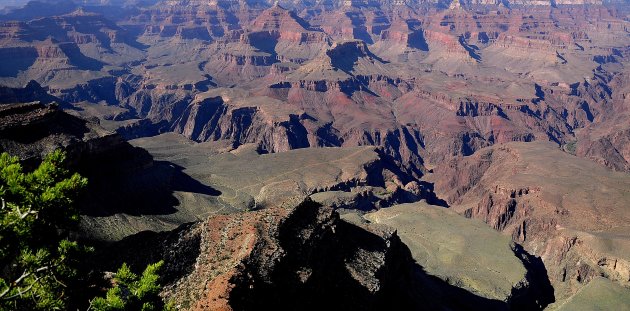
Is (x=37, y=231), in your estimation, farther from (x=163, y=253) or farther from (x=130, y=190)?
(x=130, y=190)

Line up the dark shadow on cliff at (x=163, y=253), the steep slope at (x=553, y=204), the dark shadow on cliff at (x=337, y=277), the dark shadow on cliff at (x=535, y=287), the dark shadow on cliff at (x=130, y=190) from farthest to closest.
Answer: the steep slope at (x=553, y=204) → the dark shadow on cliff at (x=130, y=190) → the dark shadow on cliff at (x=535, y=287) → the dark shadow on cliff at (x=163, y=253) → the dark shadow on cliff at (x=337, y=277)

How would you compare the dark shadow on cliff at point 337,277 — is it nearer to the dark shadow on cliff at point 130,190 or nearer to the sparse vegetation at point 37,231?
the sparse vegetation at point 37,231

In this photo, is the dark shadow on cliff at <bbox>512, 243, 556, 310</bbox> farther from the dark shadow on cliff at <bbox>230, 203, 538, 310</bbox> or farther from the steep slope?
the dark shadow on cliff at <bbox>230, 203, 538, 310</bbox>

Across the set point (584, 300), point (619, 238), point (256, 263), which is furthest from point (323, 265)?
point (619, 238)

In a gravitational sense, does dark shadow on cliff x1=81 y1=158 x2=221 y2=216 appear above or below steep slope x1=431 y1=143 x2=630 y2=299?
above

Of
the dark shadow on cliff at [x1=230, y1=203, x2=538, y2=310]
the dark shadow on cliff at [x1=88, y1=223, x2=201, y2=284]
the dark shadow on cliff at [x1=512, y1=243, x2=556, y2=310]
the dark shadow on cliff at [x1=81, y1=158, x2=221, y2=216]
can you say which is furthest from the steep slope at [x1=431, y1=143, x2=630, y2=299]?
the dark shadow on cliff at [x1=81, y1=158, x2=221, y2=216]

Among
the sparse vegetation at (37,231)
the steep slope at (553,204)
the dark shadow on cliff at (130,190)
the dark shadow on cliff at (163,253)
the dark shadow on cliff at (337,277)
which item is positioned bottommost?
the steep slope at (553,204)

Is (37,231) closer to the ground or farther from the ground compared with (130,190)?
farther from the ground

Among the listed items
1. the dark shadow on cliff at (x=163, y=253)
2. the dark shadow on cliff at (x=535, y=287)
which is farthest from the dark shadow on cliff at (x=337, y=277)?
the dark shadow on cliff at (x=535, y=287)

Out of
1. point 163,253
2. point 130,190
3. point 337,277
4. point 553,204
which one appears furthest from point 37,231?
point 553,204

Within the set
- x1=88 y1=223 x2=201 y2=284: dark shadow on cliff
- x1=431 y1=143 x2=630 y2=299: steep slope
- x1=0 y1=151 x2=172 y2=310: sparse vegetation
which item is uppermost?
x1=0 y1=151 x2=172 y2=310: sparse vegetation

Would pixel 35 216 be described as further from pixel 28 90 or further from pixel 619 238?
pixel 28 90
